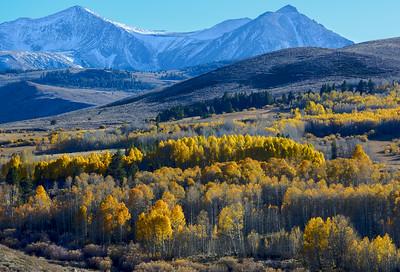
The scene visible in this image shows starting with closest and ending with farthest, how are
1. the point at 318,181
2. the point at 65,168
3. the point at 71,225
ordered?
the point at 71,225 → the point at 318,181 → the point at 65,168

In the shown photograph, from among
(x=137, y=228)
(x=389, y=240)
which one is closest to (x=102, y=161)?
(x=137, y=228)

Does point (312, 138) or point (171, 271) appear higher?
point (312, 138)

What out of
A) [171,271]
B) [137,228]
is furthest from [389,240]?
[137,228]

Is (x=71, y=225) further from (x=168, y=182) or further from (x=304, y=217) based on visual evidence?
(x=304, y=217)

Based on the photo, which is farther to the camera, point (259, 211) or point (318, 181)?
point (318, 181)

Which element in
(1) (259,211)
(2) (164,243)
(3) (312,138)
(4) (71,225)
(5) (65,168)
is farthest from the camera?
(3) (312,138)

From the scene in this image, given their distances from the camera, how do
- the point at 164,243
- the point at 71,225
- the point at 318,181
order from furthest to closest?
the point at 318,181, the point at 71,225, the point at 164,243

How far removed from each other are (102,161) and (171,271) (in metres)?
50.0

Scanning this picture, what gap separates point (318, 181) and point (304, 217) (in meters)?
14.0

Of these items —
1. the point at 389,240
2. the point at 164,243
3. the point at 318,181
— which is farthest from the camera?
the point at 318,181

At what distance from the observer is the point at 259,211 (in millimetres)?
77312

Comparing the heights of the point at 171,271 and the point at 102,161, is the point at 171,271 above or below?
below

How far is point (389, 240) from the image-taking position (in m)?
62.5

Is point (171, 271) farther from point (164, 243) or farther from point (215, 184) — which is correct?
point (215, 184)
